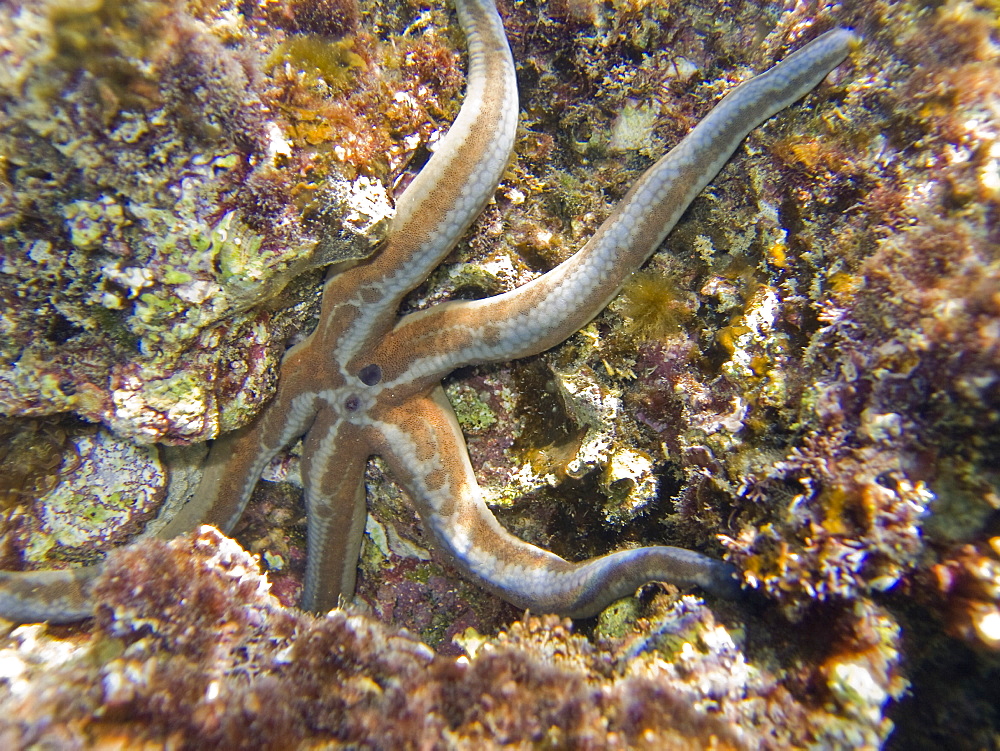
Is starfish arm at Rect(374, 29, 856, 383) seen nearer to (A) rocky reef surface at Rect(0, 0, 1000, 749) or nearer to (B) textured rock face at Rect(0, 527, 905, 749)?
(A) rocky reef surface at Rect(0, 0, 1000, 749)

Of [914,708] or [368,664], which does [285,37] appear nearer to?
[368,664]

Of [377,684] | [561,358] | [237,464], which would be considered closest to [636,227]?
[561,358]

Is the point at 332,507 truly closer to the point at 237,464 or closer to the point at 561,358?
the point at 237,464

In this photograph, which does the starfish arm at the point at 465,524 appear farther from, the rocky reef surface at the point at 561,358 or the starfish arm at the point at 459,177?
the starfish arm at the point at 459,177

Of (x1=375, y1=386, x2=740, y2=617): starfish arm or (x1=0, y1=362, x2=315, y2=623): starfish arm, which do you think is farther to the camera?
(x1=0, y1=362, x2=315, y2=623): starfish arm

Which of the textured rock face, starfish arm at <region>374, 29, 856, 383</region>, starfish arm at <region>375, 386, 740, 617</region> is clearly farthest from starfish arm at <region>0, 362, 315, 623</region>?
starfish arm at <region>374, 29, 856, 383</region>

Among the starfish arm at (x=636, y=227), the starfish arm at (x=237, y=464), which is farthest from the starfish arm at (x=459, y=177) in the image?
the starfish arm at (x=237, y=464)
